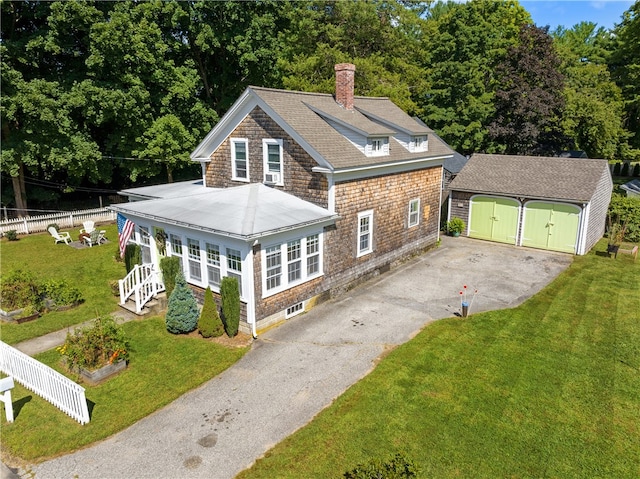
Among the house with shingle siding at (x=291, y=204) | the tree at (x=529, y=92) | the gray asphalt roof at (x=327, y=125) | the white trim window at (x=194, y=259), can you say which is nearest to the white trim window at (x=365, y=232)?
the house with shingle siding at (x=291, y=204)

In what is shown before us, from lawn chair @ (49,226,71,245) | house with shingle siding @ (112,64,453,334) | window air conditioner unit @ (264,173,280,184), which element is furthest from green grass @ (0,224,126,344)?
window air conditioner unit @ (264,173,280,184)

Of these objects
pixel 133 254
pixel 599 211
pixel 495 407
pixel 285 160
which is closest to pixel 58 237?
pixel 133 254

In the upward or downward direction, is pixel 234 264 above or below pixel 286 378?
above

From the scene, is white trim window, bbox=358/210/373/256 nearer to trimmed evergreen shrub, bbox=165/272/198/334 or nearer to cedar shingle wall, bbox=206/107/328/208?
cedar shingle wall, bbox=206/107/328/208

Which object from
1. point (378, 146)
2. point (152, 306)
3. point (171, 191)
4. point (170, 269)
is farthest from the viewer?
point (171, 191)

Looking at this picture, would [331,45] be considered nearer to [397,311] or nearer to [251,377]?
[397,311]

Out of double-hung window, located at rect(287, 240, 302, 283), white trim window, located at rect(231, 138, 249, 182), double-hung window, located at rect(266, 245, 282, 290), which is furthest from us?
white trim window, located at rect(231, 138, 249, 182)

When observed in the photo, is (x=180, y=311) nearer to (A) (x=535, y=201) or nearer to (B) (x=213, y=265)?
(B) (x=213, y=265)
